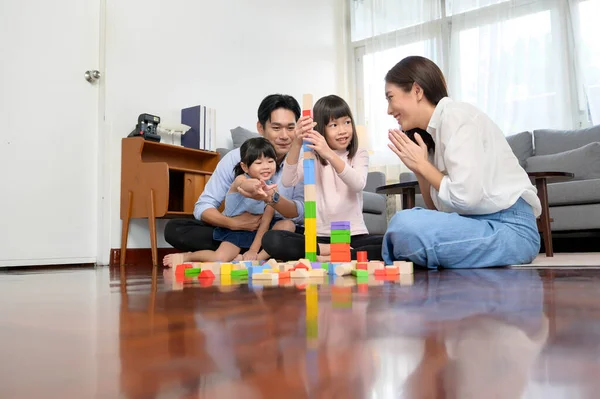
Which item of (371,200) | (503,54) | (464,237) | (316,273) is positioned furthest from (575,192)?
(316,273)

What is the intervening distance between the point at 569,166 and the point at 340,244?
2746 mm

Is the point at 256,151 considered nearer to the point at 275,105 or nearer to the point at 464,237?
the point at 275,105

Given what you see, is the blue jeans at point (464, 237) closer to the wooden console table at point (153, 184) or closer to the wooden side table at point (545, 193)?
the wooden side table at point (545, 193)

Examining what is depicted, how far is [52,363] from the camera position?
32cm

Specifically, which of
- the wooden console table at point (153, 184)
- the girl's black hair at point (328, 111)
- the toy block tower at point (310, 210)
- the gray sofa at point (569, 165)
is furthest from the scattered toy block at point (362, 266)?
the gray sofa at point (569, 165)

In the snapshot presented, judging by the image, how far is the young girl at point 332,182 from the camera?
1.78 m

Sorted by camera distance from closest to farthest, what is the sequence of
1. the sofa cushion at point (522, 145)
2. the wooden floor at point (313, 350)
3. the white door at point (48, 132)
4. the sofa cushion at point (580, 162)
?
1. the wooden floor at point (313, 350)
2. the white door at point (48, 132)
3. the sofa cushion at point (580, 162)
4. the sofa cushion at point (522, 145)

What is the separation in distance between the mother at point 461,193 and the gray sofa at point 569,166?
5.95ft

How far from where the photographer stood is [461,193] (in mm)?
1373

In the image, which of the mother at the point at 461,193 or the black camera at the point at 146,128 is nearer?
the mother at the point at 461,193

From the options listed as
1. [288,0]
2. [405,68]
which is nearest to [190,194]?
[405,68]

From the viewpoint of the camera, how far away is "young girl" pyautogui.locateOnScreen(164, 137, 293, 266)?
2.00 meters

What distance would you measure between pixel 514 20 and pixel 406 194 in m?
2.65

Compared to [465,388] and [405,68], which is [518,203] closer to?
[405,68]
